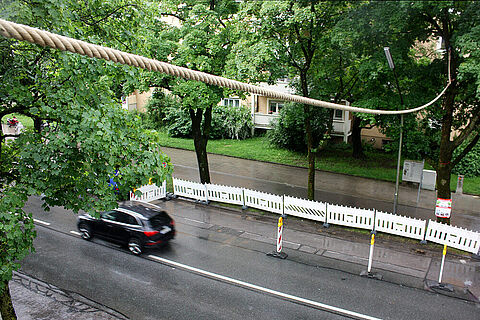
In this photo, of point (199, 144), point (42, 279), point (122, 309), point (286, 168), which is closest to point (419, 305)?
point (122, 309)

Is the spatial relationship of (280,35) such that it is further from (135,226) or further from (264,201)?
(135,226)

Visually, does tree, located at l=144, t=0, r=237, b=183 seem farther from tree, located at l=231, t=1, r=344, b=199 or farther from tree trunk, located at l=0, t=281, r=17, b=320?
tree trunk, located at l=0, t=281, r=17, b=320

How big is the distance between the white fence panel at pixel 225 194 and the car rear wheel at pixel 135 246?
576 centimetres

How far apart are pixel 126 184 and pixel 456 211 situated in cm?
1578

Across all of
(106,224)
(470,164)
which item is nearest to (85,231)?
(106,224)

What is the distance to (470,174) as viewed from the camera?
2170cm

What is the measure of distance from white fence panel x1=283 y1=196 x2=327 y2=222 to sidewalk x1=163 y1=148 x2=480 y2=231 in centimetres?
299

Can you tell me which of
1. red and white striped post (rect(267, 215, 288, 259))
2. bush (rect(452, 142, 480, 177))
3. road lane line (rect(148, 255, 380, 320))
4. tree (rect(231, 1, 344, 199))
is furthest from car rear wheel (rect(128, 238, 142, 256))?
bush (rect(452, 142, 480, 177))

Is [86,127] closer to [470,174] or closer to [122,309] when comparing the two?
[122,309]

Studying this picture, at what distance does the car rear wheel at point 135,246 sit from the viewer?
→ 1212 centimetres

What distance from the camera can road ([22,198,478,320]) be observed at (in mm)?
9273

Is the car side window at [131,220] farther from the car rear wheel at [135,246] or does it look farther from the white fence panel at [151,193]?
the white fence panel at [151,193]

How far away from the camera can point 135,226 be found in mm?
12094

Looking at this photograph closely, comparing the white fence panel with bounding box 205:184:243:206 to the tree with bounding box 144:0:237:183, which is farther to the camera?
the white fence panel with bounding box 205:184:243:206
